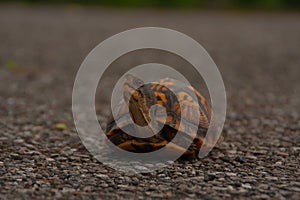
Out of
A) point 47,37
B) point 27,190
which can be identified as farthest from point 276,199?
point 47,37

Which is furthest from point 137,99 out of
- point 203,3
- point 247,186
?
point 203,3

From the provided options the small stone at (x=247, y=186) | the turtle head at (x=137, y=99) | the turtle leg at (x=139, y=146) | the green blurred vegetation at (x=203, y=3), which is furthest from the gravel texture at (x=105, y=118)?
the green blurred vegetation at (x=203, y=3)

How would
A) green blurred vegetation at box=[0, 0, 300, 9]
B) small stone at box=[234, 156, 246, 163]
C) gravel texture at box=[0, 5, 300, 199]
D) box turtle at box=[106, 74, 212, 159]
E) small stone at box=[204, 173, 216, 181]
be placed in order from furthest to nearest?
green blurred vegetation at box=[0, 0, 300, 9] < small stone at box=[234, 156, 246, 163] < box turtle at box=[106, 74, 212, 159] < small stone at box=[204, 173, 216, 181] < gravel texture at box=[0, 5, 300, 199]

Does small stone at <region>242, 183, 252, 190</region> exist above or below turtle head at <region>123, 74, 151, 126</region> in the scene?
below

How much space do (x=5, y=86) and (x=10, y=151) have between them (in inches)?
109

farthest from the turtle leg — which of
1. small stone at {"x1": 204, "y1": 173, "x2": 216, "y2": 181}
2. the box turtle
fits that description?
small stone at {"x1": 204, "y1": 173, "x2": 216, "y2": 181}

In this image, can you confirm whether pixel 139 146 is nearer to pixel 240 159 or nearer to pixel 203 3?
pixel 240 159

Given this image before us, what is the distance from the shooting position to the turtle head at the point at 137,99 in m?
2.95

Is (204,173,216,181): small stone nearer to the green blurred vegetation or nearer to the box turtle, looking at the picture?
the box turtle

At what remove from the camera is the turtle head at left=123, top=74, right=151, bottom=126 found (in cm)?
295

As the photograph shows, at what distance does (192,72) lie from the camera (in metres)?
7.21

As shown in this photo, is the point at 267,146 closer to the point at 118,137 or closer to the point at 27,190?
the point at 118,137

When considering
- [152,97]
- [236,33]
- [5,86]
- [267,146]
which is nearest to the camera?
[152,97]

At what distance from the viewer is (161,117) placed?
3037 mm
